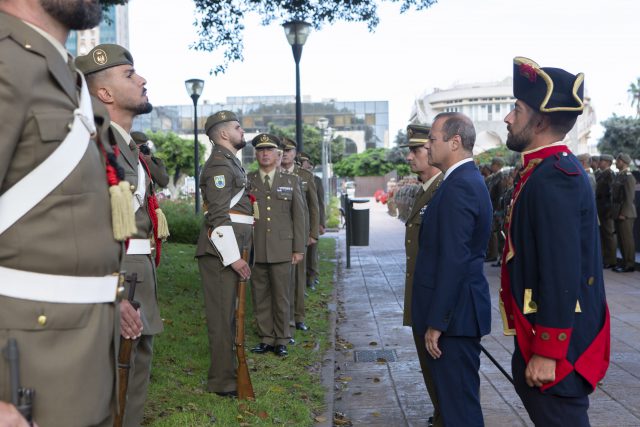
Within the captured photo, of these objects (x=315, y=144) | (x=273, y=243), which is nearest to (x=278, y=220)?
(x=273, y=243)

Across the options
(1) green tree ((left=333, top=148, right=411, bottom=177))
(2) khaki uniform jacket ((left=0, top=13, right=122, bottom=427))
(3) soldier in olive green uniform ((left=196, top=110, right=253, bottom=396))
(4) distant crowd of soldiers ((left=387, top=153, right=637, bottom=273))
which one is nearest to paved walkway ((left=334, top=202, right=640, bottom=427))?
(3) soldier in olive green uniform ((left=196, top=110, right=253, bottom=396))

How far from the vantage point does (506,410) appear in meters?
5.89

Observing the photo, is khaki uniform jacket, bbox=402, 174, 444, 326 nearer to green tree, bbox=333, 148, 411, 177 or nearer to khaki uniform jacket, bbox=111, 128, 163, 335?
khaki uniform jacket, bbox=111, 128, 163, 335

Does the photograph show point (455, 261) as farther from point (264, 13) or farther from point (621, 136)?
point (621, 136)

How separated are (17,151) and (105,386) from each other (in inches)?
27.8

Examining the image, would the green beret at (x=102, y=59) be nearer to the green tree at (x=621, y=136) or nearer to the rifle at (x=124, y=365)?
the rifle at (x=124, y=365)

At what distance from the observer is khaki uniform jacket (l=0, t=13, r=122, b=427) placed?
1.99 meters

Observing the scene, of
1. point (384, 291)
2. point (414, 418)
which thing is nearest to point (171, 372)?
point (414, 418)

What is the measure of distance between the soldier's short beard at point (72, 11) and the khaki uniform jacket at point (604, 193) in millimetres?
14218

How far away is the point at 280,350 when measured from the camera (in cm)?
769

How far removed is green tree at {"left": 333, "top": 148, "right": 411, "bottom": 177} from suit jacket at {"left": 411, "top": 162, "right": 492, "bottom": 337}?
7348 cm

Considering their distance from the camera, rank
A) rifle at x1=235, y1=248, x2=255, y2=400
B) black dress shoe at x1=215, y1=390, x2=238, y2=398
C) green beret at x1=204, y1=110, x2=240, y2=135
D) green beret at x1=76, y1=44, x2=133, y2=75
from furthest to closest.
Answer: green beret at x1=204, y1=110, x2=240, y2=135, black dress shoe at x1=215, y1=390, x2=238, y2=398, rifle at x1=235, y1=248, x2=255, y2=400, green beret at x1=76, y1=44, x2=133, y2=75

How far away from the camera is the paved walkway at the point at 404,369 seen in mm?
5816

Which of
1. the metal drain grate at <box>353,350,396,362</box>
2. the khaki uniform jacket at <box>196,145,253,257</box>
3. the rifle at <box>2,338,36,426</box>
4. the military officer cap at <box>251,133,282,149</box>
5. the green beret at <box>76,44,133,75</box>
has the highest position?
the green beret at <box>76,44,133,75</box>
